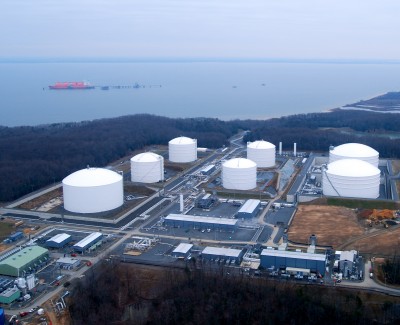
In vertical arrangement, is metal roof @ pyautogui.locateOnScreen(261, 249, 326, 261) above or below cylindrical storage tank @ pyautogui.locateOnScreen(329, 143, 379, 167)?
below

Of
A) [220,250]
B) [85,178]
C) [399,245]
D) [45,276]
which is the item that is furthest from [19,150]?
[399,245]

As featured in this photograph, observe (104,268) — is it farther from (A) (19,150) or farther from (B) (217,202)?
(A) (19,150)

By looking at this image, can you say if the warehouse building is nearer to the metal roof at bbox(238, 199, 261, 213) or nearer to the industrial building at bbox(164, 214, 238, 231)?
the industrial building at bbox(164, 214, 238, 231)

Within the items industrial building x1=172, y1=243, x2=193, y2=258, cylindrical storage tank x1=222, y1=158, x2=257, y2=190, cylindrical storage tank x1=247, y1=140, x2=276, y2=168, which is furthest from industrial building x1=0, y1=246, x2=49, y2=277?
cylindrical storage tank x1=247, y1=140, x2=276, y2=168

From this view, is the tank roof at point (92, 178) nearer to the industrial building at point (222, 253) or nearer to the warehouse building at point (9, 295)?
the industrial building at point (222, 253)

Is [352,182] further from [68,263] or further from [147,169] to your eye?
[68,263]

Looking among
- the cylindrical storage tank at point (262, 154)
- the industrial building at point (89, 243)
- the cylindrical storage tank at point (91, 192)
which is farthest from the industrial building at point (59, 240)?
the cylindrical storage tank at point (262, 154)
